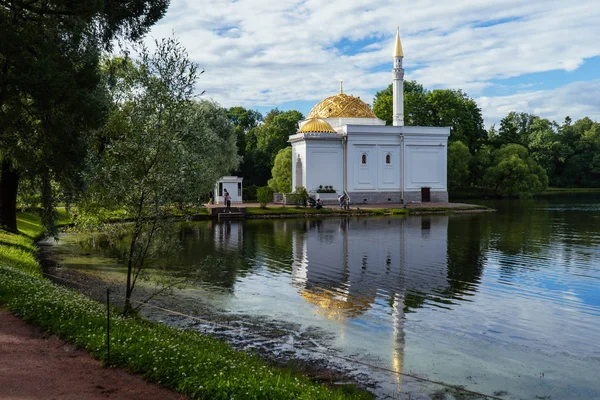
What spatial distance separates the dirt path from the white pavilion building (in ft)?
155

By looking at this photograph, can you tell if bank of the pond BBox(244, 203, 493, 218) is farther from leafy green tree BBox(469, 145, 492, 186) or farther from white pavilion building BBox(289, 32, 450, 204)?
leafy green tree BBox(469, 145, 492, 186)

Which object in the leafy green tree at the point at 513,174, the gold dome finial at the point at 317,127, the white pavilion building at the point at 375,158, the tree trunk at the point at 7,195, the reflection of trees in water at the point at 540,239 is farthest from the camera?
the leafy green tree at the point at 513,174

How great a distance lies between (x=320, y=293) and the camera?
17.4 metres

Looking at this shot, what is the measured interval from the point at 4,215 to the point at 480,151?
6476cm

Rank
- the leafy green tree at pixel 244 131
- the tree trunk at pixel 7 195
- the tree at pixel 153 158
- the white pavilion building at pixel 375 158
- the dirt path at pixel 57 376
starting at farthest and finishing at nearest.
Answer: the leafy green tree at pixel 244 131, the white pavilion building at pixel 375 158, the tree trunk at pixel 7 195, the tree at pixel 153 158, the dirt path at pixel 57 376

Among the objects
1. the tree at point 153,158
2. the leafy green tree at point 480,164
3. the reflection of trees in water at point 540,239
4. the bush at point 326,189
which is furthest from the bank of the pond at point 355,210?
the tree at point 153,158

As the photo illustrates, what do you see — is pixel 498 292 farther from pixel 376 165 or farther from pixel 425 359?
pixel 376 165

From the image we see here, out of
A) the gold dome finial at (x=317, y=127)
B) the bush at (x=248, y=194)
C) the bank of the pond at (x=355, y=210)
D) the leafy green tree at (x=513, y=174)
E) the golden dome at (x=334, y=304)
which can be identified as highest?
the gold dome finial at (x=317, y=127)

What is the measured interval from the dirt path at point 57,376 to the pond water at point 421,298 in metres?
3.86

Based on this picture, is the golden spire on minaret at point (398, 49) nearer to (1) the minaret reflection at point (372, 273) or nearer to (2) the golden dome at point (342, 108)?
(2) the golden dome at point (342, 108)

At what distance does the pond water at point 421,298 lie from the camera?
1071 centimetres

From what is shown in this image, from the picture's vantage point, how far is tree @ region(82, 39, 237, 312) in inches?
499

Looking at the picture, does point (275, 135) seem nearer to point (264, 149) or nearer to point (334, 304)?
point (264, 149)

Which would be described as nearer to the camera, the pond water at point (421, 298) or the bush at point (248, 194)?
the pond water at point (421, 298)
